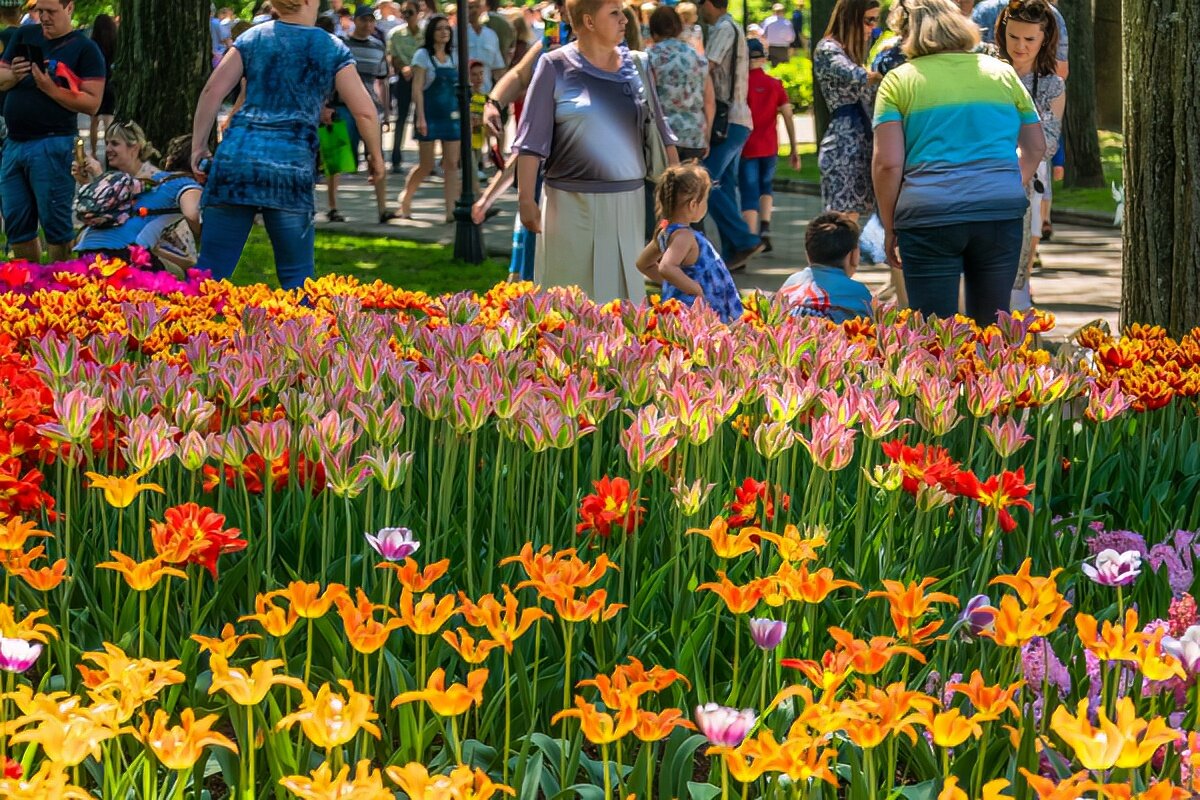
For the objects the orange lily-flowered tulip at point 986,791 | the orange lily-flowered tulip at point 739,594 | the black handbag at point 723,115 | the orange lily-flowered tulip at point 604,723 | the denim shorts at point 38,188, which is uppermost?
the black handbag at point 723,115

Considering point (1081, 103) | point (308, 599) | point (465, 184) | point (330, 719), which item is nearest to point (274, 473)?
point (308, 599)

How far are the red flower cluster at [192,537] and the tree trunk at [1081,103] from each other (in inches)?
626

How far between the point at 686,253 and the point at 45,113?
486 cm

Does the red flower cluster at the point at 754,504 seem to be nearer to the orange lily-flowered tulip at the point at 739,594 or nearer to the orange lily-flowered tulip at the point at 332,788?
the orange lily-flowered tulip at the point at 739,594

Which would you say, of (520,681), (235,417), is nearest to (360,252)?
(235,417)

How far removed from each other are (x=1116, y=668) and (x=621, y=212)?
543 cm

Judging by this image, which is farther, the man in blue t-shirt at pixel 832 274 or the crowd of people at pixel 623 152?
the man in blue t-shirt at pixel 832 274

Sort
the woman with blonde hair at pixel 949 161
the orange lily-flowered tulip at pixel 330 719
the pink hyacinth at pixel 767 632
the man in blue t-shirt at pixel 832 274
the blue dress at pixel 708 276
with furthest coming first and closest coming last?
1. the blue dress at pixel 708 276
2. the man in blue t-shirt at pixel 832 274
3. the woman with blonde hair at pixel 949 161
4. the pink hyacinth at pixel 767 632
5. the orange lily-flowered tulip at pixel 330 719

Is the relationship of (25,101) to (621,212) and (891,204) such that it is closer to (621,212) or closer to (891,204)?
(621,212)

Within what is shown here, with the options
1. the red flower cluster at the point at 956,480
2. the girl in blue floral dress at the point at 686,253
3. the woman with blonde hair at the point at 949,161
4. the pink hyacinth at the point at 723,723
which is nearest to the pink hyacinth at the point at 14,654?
the pink hyacinth at the point at 723,723

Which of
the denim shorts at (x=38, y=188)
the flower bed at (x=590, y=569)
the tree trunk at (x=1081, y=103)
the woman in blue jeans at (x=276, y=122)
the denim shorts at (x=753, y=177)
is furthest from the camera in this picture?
the tree trunk at (x=1081, y=103)

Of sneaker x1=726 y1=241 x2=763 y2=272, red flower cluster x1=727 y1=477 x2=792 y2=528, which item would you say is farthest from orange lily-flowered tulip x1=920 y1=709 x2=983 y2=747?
sneaker x1=726 y1=241 x2=763 y2=272

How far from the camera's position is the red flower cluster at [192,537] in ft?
8.77

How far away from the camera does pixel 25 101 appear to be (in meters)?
10.2
